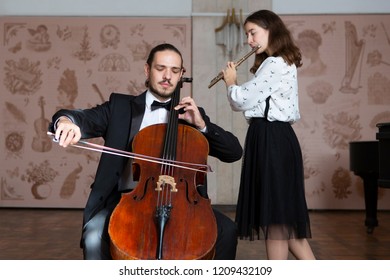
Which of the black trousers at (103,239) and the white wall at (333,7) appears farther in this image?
the white wall at (333,7)

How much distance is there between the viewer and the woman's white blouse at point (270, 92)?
2.10 meters

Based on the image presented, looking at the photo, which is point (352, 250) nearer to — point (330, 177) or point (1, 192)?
point (330, 177)

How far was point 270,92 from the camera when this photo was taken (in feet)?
6.93

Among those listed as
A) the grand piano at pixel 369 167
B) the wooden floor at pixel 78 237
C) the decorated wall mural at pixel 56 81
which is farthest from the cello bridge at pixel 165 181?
the decorated wall mural at pixel 56 81

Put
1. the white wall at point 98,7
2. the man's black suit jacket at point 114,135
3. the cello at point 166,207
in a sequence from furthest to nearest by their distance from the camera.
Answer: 1. the white wall at point 98,7
2. the man's black suit jacket at point 114,135
3. the cello at point 166,207

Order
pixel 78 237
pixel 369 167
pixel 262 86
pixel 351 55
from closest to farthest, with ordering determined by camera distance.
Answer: pixel 262 86 → pixel 78 237 → pixel 369 167 → pixel 351 55

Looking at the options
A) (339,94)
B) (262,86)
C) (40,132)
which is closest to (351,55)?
(339,94)

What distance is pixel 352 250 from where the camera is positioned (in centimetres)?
357

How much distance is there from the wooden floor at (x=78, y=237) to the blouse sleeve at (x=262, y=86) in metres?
1.48

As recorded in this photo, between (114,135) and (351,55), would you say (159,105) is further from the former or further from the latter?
(351,55)

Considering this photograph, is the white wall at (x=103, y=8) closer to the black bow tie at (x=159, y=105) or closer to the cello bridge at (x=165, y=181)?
the black bow tie at (x=159, y=105)

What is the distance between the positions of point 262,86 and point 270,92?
0.04 m

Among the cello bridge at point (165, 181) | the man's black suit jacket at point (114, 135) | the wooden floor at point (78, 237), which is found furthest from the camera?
the wooden floor at point (78, 237)

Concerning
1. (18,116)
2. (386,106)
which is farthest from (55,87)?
(386,106)
